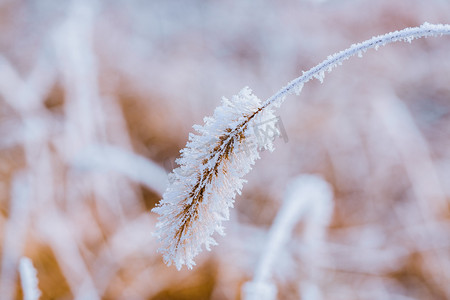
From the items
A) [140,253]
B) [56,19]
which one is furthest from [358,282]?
[56,19]

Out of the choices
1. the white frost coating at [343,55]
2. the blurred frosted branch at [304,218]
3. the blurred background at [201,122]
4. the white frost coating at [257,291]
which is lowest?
the white frost coating at [257,291]

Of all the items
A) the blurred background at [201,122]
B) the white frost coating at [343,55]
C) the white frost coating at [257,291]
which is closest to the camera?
the white frost coating at [343,55]

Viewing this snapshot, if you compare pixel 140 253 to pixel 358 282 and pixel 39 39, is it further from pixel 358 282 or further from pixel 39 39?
pixel 39 39

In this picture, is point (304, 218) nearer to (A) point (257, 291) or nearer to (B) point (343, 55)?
(A) point (257, 291)

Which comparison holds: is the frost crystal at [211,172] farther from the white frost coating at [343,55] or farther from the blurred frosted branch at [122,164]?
the blurred frosted branch at [122,164]

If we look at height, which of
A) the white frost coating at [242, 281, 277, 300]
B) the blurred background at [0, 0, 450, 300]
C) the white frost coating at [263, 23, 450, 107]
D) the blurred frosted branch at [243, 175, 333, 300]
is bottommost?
the white frost coating at [242, 281, 277, 300]

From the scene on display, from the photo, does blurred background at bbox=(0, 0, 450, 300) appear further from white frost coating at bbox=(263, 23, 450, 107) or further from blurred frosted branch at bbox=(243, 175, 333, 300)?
white frost coating at bbox=(263, 23, 450, 107)

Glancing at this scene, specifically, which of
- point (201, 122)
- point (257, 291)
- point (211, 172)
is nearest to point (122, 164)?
point (201, 122)

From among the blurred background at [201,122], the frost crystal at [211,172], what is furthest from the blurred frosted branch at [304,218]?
the frost crystal at [211,172]

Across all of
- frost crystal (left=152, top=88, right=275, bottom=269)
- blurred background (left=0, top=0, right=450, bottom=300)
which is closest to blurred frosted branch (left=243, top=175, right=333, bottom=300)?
blurred background (left=0, top=0, right=450, bottom=300)
